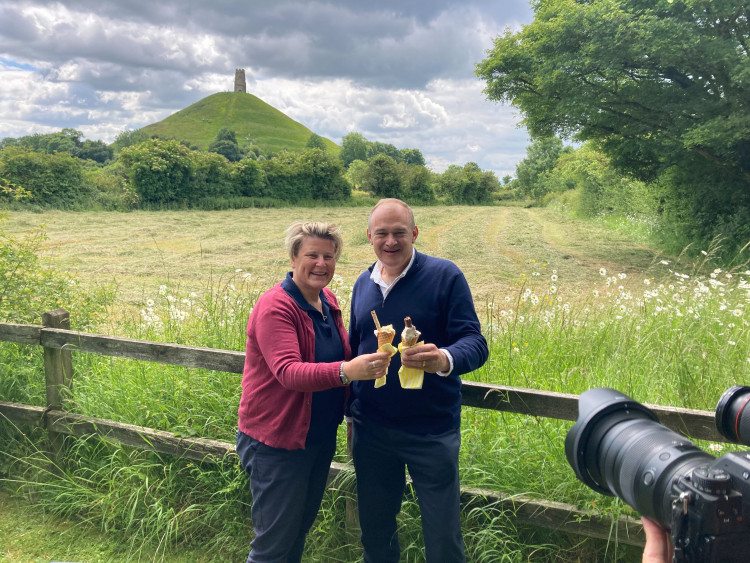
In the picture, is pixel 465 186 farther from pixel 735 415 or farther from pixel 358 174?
pixel 735 415

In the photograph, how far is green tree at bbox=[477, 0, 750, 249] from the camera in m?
13.4

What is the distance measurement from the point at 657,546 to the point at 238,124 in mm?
142082

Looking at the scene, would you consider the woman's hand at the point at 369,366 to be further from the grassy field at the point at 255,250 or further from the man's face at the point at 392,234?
the grassy field at the point at 255,250

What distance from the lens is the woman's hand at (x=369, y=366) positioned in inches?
69.7

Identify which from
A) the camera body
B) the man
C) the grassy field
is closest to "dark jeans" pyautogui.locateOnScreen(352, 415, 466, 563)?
the man

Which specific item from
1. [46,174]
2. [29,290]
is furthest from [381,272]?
[46,174]

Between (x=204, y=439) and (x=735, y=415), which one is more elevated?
(x=735, y=415)

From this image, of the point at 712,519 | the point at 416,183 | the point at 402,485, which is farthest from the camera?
the point at 416,183

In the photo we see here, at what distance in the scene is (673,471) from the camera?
106cm

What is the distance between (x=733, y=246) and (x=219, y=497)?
1581 centimetres

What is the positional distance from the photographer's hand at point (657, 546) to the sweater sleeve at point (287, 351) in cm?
105

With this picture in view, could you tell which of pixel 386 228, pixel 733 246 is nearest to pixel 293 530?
pixel 386 228

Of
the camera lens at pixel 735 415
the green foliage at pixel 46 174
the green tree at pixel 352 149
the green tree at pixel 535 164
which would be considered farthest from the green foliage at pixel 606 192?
the green tree at pixel 352 149

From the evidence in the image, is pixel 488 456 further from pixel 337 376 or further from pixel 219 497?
pixel 219 497
